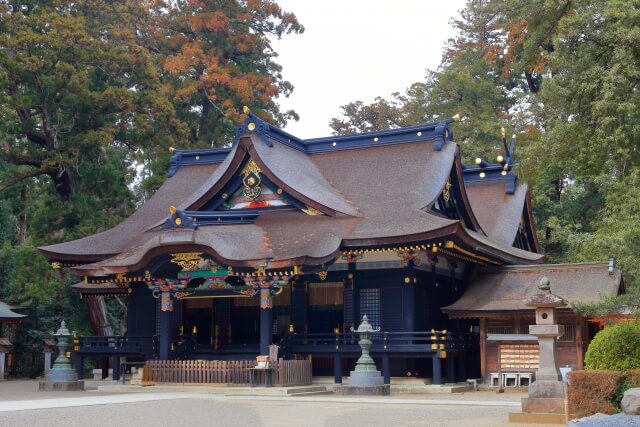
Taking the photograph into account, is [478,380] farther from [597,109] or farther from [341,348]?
[597,109]

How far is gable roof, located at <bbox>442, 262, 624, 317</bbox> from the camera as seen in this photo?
24.8 meters

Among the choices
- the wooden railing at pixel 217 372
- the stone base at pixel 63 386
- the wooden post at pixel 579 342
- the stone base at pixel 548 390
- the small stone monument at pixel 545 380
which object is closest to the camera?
the small stone monument at pixel 545 380

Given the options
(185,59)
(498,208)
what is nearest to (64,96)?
(185,59)

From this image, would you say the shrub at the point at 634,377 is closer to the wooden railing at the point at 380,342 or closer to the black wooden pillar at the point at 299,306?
the wooden railing at the point at 380,342

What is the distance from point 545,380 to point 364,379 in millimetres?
7358

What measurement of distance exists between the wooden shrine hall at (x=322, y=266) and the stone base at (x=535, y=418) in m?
8.73

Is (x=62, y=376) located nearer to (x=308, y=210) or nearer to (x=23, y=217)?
(x=308, y=210)

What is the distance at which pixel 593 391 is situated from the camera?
1354 centimetres

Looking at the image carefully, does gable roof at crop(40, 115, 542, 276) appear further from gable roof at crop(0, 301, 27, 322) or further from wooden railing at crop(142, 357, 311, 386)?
gable roof at crop(0, 301, 27, 322)

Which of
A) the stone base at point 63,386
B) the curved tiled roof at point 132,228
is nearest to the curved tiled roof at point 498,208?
the curved tiled roof at point 132,228

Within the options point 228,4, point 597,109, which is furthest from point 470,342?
point 228,4

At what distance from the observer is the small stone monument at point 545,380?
14.9 m

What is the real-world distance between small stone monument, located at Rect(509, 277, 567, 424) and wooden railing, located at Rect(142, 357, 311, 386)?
9023 millimetres

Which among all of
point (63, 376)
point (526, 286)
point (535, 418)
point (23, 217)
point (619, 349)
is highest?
point (23, 217)
